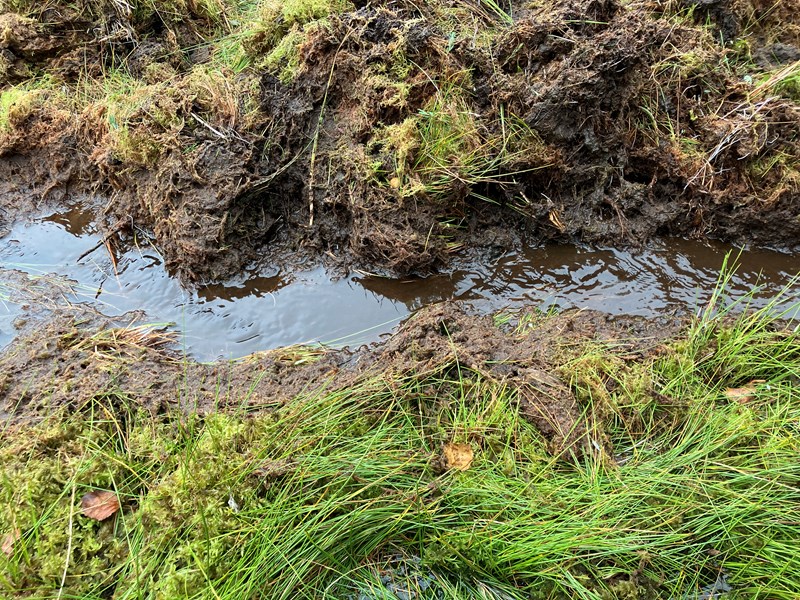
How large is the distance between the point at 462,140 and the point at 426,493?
7.27 ft

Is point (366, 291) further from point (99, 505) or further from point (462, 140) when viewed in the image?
point (99, 505)

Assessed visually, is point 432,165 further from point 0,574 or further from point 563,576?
point 0,574

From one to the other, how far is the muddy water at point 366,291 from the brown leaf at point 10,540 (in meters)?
1.24

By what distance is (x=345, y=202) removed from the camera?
3414 millimetres

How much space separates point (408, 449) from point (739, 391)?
1.64 m

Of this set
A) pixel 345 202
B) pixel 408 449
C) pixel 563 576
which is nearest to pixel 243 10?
pixel 345 202

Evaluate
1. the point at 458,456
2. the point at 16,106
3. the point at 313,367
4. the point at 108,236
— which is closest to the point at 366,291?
the point at 313,367

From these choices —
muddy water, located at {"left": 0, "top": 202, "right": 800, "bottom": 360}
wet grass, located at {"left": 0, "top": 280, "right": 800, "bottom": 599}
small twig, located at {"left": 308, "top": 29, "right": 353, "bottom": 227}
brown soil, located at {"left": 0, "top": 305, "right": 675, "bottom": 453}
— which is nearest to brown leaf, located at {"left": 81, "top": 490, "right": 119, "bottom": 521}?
wet grass, located at {"left": 0, "top": 280, "right": 800, "bottom": 599}

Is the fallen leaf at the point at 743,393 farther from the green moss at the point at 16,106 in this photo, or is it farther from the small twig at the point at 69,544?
the green moss at the point at 16,106

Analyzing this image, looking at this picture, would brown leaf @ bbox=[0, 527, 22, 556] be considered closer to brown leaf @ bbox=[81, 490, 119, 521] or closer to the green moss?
brown leaf @ bbox=[81, 490, 119, 521]

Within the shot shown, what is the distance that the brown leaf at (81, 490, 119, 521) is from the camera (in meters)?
2.10

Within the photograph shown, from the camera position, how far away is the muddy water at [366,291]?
10.2 ft

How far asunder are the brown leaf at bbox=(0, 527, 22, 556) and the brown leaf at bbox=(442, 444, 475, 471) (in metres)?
1.69

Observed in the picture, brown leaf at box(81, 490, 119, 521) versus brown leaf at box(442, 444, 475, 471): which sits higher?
brown leaf at box(81, 490, 119, 521)
